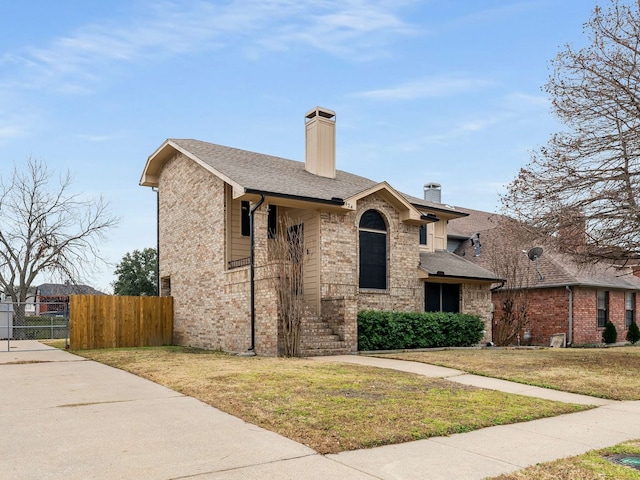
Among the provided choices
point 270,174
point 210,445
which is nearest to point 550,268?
point 270,174

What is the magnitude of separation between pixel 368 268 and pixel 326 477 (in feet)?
44.9

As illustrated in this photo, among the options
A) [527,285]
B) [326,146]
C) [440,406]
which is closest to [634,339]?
[527,285]

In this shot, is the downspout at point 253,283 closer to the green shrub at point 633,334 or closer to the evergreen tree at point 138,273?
the green shrub at point 633,334

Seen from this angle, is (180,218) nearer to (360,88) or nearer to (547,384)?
(360,88)

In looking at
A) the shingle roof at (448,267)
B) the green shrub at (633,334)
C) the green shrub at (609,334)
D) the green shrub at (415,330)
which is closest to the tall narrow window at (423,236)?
the shingle roof at (448,267)

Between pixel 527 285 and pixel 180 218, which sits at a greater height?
pixel 180 218

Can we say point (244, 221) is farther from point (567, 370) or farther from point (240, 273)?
point (567, 370)

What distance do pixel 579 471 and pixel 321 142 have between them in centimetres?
1598

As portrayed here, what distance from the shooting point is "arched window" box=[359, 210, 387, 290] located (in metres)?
17.9

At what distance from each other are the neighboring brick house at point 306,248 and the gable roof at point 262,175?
0.06 meters

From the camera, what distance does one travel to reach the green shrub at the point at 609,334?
2431cm

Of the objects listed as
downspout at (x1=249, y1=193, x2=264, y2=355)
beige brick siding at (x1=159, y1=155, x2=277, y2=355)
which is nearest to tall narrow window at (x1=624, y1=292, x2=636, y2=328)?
beige brick siding at (x1=159, y1=155, x2=277, y2=355)

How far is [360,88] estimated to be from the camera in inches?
588

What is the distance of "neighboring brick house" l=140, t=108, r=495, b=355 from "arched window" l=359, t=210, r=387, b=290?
0.12 feet
